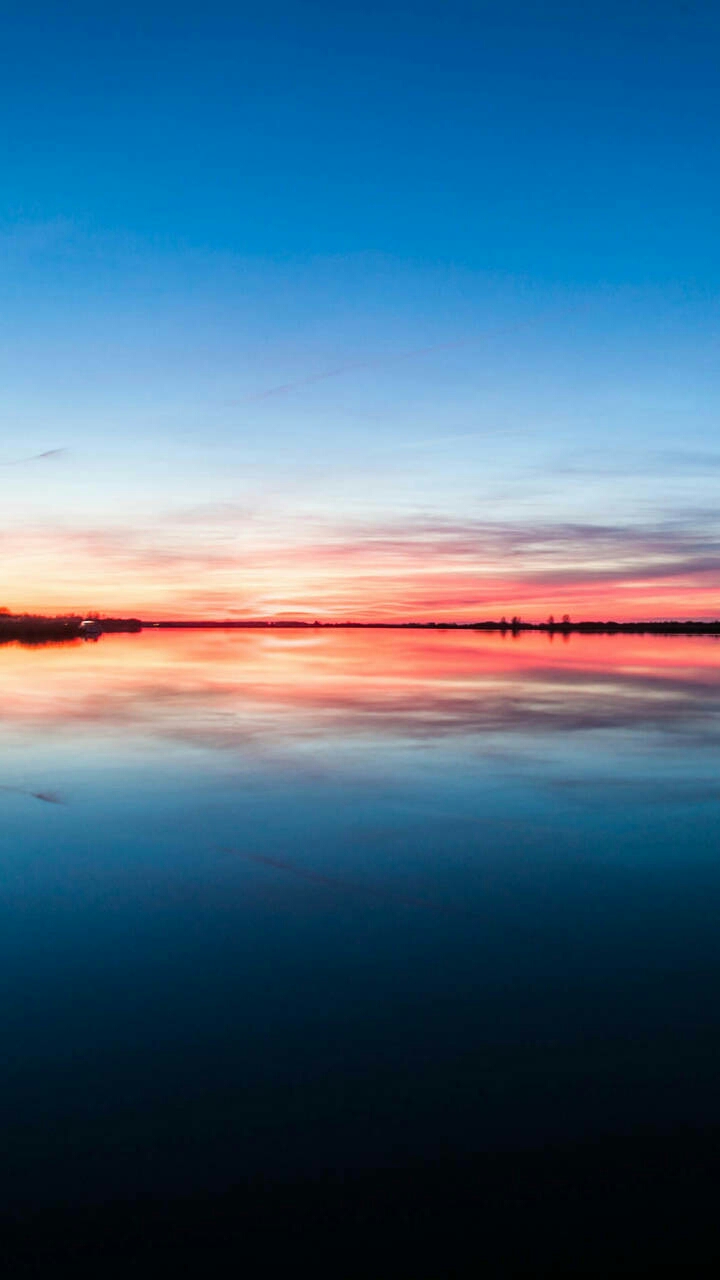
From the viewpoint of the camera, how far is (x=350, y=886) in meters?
8.86

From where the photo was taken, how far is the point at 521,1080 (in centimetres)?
506

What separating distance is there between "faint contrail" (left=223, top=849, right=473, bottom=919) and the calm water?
1.9 inches

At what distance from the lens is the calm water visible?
462 cm

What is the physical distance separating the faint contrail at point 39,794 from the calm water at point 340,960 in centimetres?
7

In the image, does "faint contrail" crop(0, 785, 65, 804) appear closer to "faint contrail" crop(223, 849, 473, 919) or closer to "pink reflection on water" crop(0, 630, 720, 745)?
"faint contrail" crop(223, 849, 473, 919)

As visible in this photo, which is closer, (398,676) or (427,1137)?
(427,1137)

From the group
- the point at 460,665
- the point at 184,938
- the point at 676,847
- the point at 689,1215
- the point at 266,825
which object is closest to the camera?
the point at 689,1215

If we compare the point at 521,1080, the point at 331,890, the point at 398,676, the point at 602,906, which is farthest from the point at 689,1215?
the point at 398,676

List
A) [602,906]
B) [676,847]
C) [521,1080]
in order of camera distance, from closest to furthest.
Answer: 1. [521,1080]
2. [602,906]
3. [676,847]

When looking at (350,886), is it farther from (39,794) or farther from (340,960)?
(39,794)

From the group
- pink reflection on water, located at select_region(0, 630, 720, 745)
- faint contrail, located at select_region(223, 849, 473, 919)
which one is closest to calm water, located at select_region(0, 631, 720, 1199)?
faint contrail, located at select_region(223, 849, 473, 919)

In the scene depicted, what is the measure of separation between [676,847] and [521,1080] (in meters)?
6.13

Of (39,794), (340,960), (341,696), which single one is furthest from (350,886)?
(341,696)

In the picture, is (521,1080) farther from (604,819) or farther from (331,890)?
(604,819)
